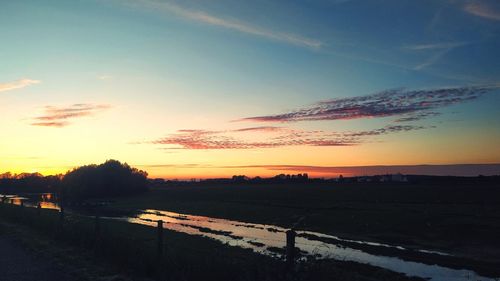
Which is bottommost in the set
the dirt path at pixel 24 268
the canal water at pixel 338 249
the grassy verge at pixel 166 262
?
the canal water at pixel 338 249

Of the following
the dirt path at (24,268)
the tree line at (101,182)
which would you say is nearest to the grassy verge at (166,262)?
the dirt path at (24,268)

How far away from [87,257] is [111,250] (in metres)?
1.05

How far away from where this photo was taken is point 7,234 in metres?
21.8

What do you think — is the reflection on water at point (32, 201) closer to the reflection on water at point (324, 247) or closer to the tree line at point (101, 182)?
the tree line at point (101, 182)

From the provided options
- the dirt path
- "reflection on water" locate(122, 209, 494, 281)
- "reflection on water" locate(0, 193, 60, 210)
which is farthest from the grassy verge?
"reflection on water" locate(0, 193, 60, 210)

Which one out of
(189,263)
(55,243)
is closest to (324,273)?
(189,263)

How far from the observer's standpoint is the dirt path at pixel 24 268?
38.0 ft

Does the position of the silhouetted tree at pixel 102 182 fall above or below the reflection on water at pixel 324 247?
above

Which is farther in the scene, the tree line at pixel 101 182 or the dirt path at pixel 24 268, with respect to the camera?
the tree line at pixel 101 182

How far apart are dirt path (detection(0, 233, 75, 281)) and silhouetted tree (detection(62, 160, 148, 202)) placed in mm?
116313

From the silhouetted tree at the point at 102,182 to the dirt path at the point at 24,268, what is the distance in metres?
116

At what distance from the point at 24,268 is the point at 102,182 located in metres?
127

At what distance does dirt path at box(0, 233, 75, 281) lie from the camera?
38.0 feet

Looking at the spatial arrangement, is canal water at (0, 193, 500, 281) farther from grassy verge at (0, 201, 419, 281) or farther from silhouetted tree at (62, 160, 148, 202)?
silhouetted tree at (62, 160, 148, 202)
